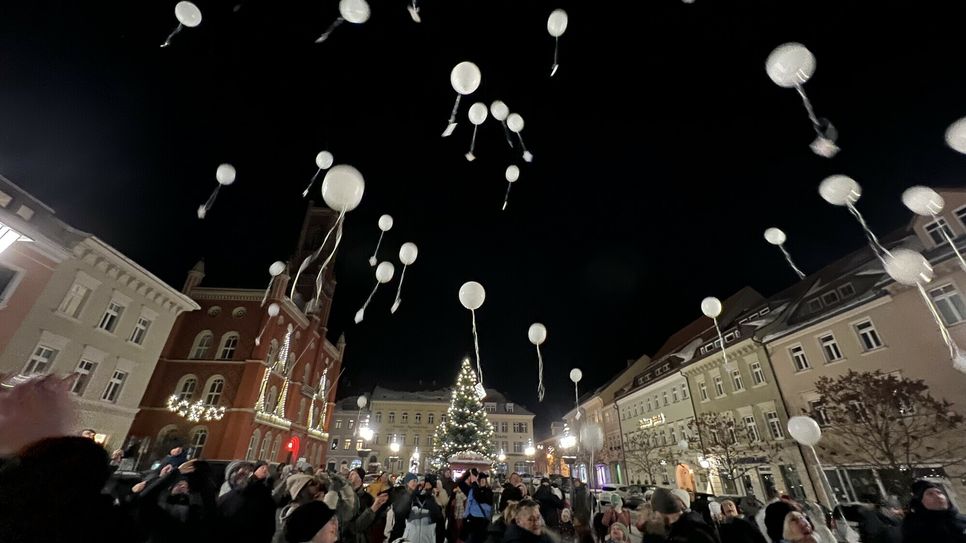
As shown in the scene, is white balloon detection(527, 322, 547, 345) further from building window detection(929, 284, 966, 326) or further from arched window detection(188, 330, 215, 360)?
arched window detection(188, 330, 215, 360)

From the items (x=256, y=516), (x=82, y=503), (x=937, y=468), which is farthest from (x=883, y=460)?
(x=82, y=503)

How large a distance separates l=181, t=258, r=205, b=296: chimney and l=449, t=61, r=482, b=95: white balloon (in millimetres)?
29645

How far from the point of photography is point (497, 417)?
57312mm

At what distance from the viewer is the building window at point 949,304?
14211 millimetres

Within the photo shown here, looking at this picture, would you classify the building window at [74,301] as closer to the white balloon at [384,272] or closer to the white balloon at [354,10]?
the white balloon at [384,272]

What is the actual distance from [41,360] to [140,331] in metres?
5.03

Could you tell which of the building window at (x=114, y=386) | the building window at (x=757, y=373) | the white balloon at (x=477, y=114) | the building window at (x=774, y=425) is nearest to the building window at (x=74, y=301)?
the building window at (x=114, y=386)

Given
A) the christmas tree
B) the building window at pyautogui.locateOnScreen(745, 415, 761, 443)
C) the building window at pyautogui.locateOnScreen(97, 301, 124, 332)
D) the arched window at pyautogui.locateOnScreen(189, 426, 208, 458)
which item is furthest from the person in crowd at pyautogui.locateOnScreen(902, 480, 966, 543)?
the arched window at pyautogui.locateOnScreen(189, 426, 208, 458)

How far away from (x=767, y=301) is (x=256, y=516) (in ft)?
102

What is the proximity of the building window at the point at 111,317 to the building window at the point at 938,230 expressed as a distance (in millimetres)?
36695

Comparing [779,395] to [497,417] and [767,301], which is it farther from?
[497,417]

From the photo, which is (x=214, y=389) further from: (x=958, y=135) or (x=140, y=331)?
(x=958, y=135)

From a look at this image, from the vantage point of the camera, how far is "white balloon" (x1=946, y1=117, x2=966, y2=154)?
7727mm

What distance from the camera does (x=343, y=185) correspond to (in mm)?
7980
